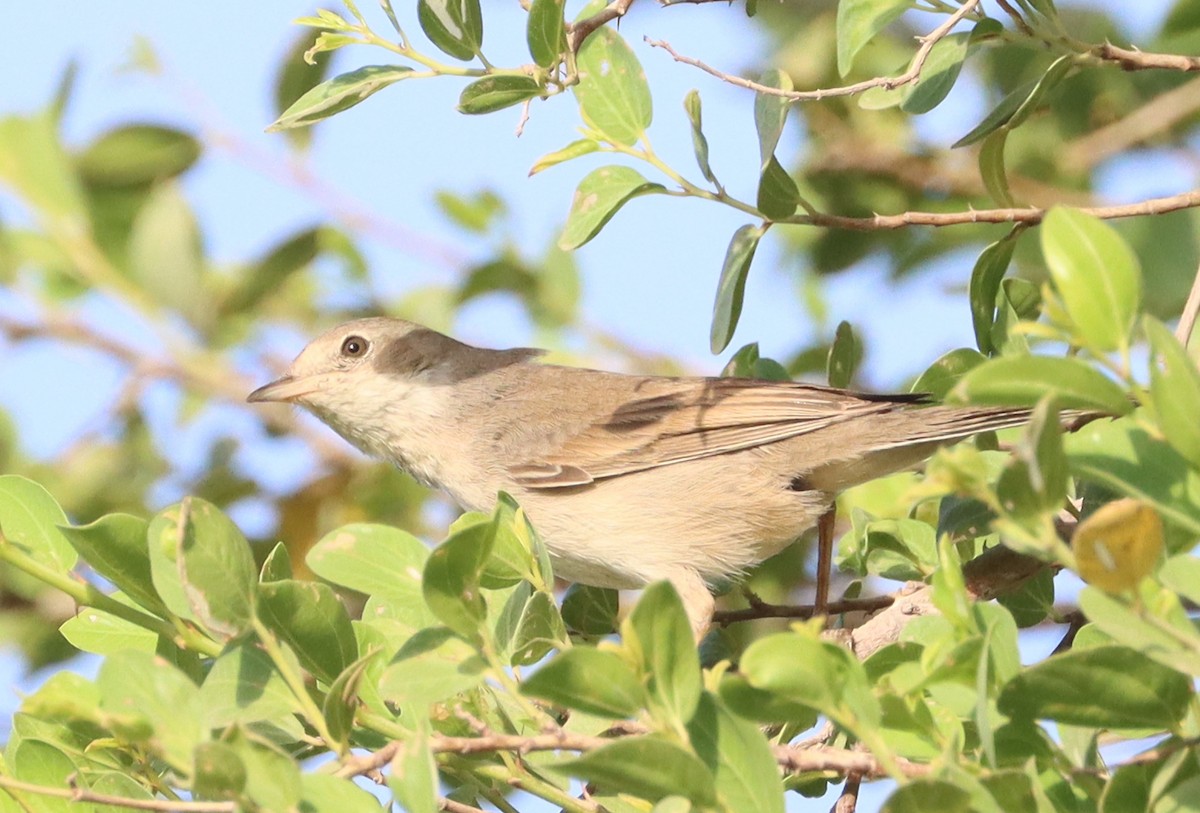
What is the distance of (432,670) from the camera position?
90.9 inches

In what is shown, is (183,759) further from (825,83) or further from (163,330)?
(825,83)

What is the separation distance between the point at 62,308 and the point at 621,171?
301 cm

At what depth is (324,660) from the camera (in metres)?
2.48

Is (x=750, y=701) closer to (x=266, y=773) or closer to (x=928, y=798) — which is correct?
(x=928, y=798)

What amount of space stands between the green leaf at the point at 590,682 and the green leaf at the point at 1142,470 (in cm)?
68

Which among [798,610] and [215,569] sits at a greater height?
[215,569]

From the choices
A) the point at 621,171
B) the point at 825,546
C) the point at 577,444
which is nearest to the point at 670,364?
the point at 577,444

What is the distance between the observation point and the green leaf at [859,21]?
3.03 meters

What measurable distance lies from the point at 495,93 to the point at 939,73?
1.01 metres

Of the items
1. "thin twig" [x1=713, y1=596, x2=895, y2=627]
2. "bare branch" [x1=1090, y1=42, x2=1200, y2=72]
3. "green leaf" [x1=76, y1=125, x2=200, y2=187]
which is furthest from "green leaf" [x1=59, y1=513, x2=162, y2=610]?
"green leaf" [x1=76, y1=125, x2=200, y2=187]

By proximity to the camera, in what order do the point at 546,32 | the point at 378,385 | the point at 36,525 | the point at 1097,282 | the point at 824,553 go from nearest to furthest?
the point at 1097,282, the point at 36,525, the point at 546,32, the point at 824,553, the point at 378,385

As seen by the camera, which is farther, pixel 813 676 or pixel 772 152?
pixel 772 152

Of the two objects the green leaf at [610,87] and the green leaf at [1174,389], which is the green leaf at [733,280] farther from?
the green leaf at [1174,389]

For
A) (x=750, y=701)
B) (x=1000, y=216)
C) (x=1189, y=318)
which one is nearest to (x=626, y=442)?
(x=1000, y=216)
